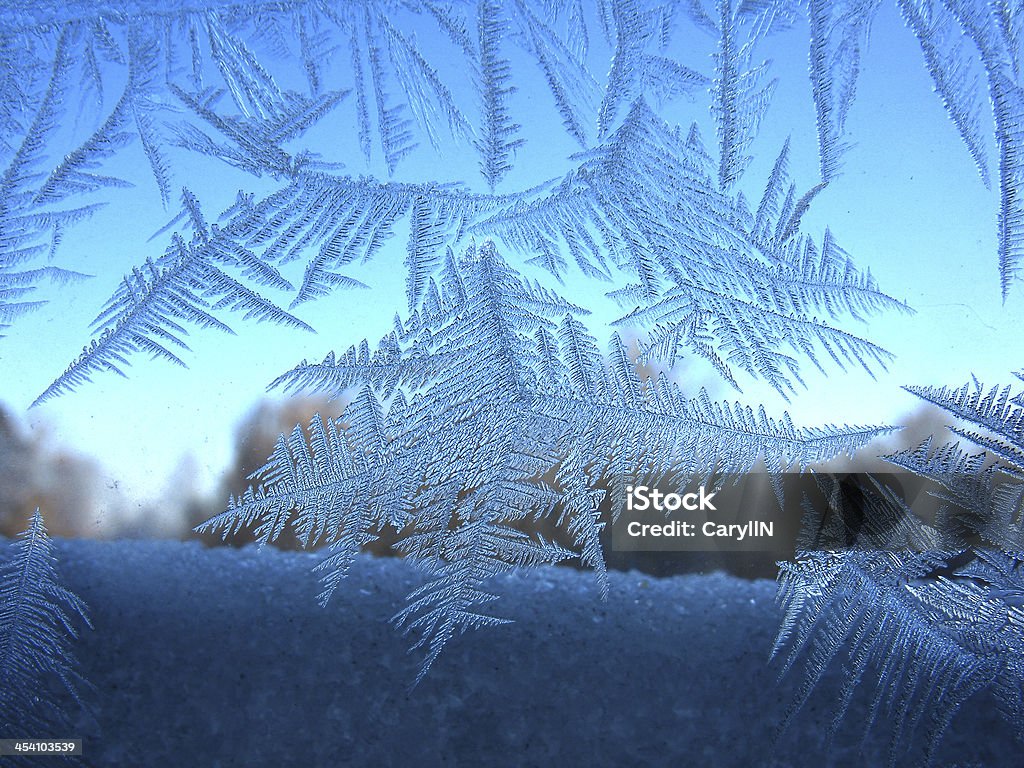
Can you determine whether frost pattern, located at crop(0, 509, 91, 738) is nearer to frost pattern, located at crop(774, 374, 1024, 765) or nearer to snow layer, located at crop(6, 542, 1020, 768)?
snow layer, located at crop(6, 542, 1020, 768)

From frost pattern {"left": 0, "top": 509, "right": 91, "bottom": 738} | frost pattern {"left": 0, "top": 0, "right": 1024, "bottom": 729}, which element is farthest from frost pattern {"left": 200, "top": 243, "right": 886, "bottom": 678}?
frost pattern {"left": 0, "top": 509, "right": 91, "bottom": 738}

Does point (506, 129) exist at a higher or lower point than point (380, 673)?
higher

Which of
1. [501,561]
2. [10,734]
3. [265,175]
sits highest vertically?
[265,175]

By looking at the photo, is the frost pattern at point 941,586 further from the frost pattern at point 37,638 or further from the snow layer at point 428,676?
the frost pattern at point 37,638

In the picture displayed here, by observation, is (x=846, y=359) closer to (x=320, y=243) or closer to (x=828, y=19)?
(x=828, y=19)

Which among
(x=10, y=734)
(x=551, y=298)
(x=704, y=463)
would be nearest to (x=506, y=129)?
(x=551, y=298)

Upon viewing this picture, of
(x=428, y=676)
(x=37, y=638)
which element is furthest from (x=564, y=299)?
(x=37, y=638)
